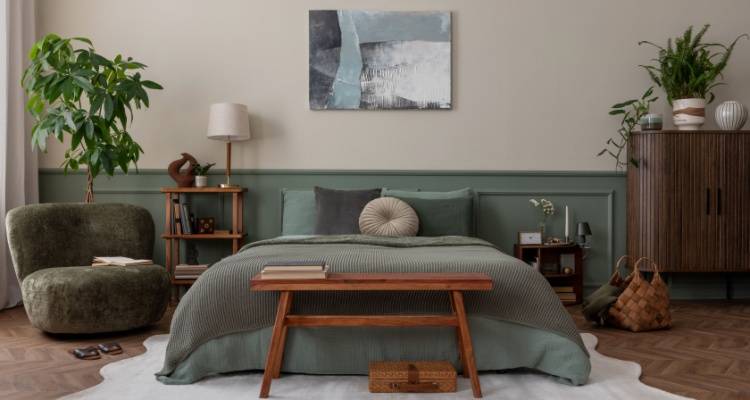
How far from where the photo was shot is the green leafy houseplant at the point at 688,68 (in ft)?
17.3

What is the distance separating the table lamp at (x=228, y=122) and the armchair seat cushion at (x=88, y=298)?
1.38 metres

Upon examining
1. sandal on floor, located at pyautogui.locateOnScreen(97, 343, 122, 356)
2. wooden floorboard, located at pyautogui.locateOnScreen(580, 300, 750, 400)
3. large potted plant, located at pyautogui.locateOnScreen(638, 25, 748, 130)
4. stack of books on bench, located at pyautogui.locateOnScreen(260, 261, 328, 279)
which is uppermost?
large potted plant, located at pyautogui.locateOnScreen(638, 25, 748, 130)

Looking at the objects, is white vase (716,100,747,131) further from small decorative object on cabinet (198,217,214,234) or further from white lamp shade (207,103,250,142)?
small decorative object on cabinet (198,217,214,234)

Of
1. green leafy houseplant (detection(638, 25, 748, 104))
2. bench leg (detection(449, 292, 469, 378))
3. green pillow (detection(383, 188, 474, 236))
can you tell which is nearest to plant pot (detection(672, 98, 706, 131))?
green leafy houseplant (detection(638, 25, 748, 104))

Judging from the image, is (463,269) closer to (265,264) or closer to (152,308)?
(265,264)

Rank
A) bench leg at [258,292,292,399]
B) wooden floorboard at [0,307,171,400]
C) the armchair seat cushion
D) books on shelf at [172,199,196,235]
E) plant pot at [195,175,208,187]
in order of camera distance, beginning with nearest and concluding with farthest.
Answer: bench leg at [258,292,292,399] < wooden floorboard at [0,307,171,400] < the armchair seat cushion < books on shelf at [172,199,196,235] < plant pot at [195,175,208,187]

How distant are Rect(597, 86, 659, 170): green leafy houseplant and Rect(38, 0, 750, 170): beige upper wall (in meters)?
0.08

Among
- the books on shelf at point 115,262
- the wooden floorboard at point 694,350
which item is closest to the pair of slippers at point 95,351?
the books on shelf at point 115,262

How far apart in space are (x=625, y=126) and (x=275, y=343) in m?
3.86

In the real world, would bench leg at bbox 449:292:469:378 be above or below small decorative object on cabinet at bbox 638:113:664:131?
below

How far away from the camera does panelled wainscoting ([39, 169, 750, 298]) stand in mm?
5543

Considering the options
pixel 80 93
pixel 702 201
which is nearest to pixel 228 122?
pixel 80 93

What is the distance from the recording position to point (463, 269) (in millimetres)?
3219

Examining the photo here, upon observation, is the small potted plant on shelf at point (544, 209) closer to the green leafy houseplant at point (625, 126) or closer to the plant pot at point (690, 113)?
the green leafy houseplant at point (625, 126)
